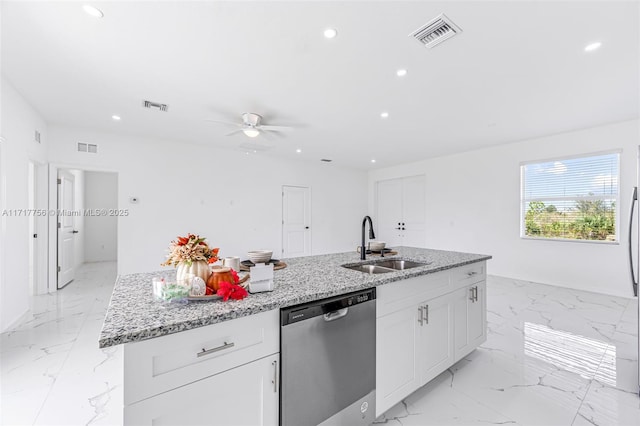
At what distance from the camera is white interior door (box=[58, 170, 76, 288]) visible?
4570mm

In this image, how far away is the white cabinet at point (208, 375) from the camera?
902 mm

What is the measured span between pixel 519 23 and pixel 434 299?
2093 millimetres

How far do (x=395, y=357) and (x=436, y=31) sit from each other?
7.65ft

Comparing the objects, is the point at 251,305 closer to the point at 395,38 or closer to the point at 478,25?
the point at 395,38

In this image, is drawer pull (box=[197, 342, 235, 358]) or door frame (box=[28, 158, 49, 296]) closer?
drawer pull (box=[197, 342, 235, 358])

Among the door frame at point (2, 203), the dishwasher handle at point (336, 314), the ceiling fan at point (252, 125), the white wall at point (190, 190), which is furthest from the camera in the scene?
the white wall at point (190, 190)

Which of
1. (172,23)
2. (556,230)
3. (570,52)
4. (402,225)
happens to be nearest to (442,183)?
(402,225)

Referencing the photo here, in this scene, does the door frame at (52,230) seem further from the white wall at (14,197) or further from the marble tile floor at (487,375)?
the marble tile floor at (487,375)

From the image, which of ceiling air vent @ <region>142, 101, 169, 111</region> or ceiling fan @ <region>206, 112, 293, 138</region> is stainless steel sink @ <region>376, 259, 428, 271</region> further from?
ceiling air vent @ <region>142, 101, 169, 111</region>

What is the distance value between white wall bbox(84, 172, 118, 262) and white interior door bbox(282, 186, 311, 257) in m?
5.01

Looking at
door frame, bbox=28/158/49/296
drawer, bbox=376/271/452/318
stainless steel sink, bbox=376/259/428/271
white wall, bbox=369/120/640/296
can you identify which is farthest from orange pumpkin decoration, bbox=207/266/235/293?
white wall, bbox=369/120/640/296

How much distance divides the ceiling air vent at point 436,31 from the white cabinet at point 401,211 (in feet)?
16.3

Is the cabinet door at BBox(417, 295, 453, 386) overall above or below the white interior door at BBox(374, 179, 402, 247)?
below

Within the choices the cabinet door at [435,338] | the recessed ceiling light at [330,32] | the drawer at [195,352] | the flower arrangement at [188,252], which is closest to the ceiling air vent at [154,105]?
the recessed ceiling light at [330,32]
